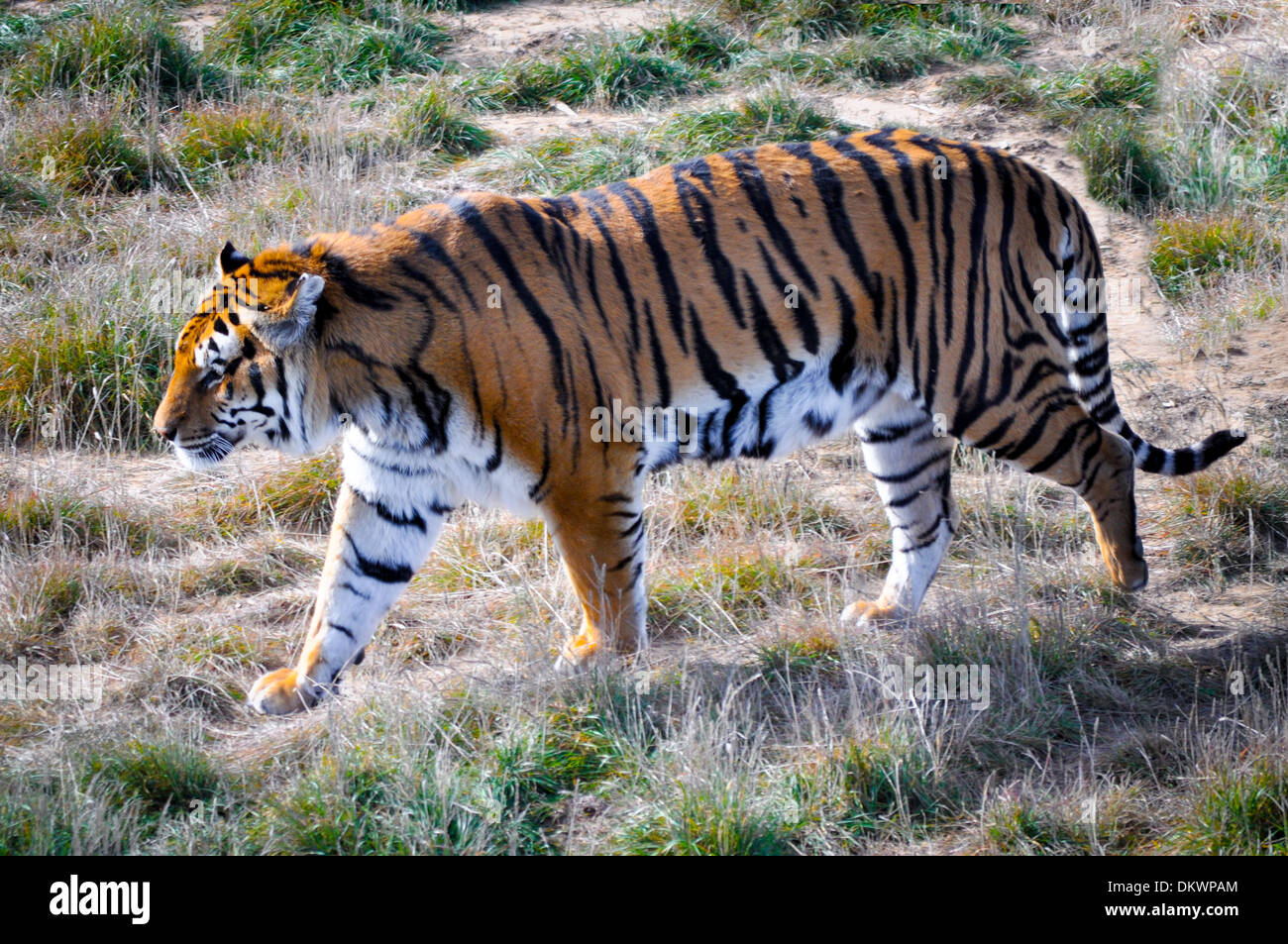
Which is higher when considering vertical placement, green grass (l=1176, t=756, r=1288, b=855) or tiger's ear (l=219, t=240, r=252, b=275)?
tiger's ear (l=219, t=240, r=252, b=275)

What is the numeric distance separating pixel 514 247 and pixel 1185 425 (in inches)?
128

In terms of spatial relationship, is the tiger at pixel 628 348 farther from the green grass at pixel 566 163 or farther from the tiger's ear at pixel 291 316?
the green grass at pixel 566 163

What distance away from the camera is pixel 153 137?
7586 mm

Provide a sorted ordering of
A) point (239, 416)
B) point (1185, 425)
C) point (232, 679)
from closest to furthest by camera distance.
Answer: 1. point (239, 416)
2. point (232, 679)
3. point (1185, 425)

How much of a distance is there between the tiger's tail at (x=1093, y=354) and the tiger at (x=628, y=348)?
14 mm

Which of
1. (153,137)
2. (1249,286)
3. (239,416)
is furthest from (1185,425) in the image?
(153,137)
